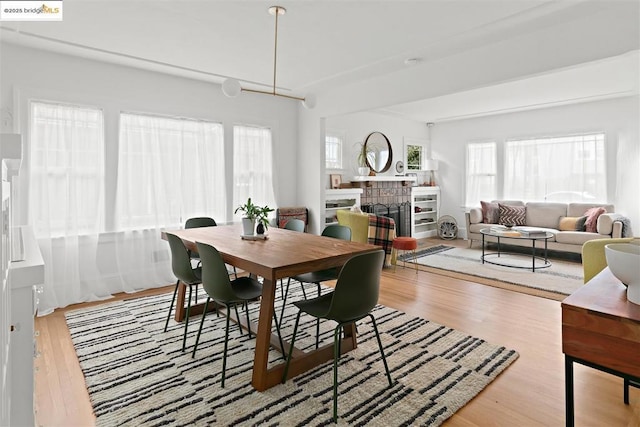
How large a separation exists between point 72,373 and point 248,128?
363cm

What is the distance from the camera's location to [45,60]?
3.63 meters

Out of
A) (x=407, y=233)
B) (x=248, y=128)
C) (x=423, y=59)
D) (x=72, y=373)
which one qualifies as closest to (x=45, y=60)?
(x=248, y=128)

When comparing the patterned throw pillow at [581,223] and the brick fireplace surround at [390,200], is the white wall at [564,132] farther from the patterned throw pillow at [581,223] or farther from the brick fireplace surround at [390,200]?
the brick fireplace surround at [390,200]

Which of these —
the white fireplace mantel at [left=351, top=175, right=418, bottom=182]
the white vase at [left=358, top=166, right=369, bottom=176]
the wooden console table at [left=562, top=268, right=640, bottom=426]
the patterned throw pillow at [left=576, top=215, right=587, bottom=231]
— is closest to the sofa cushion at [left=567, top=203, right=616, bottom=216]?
the patterned throw pillow at [left=576, top=215, right=587, bottom=231]

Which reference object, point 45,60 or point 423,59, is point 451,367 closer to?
point 423,59

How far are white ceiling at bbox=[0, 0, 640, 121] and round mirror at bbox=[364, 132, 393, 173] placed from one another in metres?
2.31

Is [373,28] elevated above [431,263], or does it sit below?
above

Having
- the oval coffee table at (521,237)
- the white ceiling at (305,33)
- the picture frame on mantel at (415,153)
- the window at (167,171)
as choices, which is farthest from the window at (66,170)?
the picture frame on mantel at (415,153)

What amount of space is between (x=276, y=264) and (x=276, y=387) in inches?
32.2

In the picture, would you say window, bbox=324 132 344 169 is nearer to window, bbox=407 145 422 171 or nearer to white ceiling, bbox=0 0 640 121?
white ceiling, bbox=0 0 640 121

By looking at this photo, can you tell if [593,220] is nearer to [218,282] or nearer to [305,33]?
[305,33]

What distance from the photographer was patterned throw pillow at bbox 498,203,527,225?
21.8 ft

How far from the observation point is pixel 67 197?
12.3 ft

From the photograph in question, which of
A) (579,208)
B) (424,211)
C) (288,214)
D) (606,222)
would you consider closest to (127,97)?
(288,214)
